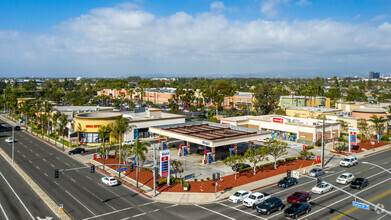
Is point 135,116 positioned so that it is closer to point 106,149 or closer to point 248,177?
point 106,149

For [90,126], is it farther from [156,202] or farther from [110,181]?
[156,202]

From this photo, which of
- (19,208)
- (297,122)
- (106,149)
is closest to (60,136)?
(106,149)

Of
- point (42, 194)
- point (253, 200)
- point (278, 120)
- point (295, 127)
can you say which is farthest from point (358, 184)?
point (42, 194)

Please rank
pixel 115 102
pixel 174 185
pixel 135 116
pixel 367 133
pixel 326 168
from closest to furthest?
pixel 174 185
pixel 326 168
pixel 367 133
pixel 135 116
pixel 115 102

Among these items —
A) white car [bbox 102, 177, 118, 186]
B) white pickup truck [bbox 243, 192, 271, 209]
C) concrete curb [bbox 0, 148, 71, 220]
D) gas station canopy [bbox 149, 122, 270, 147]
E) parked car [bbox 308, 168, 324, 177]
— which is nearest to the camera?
concrete curb [bbox 0, 148, 71, 220]

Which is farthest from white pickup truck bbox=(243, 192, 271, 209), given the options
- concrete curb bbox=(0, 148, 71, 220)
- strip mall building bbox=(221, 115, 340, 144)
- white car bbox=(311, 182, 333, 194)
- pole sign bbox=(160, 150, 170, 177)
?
strip mall building bbox=(221, 115, 340, 144)

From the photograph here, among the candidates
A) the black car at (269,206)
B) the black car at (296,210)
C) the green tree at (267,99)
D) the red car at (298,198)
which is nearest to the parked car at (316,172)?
the red car at (298,198)

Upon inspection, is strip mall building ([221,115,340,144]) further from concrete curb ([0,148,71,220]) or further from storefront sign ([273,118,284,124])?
concrete curb ([0,148,71,220])

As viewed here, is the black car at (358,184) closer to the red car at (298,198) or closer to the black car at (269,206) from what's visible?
the red car at (298,198)
